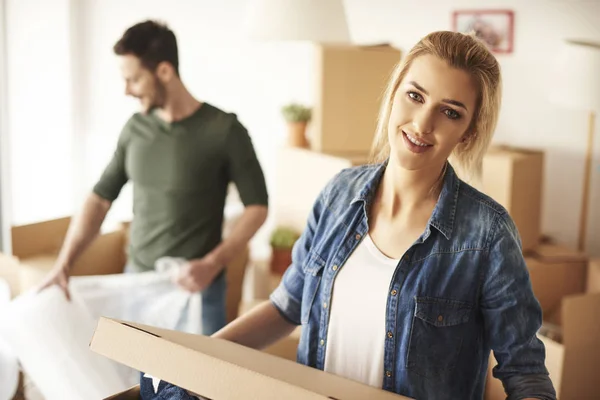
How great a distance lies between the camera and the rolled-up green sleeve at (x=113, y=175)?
205 cm

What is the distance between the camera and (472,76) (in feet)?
3.40

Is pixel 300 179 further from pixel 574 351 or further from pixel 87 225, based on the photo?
pixel 574 351

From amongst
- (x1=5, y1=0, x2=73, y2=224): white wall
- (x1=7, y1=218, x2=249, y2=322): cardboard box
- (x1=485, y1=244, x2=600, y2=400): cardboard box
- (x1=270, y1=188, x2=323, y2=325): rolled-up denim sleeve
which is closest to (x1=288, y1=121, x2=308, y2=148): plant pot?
(x1=7, y1=218, x2=249, y2=322): cardboard box

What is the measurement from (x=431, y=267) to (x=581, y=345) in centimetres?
153

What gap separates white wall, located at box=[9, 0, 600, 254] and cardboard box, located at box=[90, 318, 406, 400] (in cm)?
251

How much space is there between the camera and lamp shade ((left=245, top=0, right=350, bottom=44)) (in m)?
2.01

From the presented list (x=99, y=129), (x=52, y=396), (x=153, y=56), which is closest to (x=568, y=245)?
(x=153, y=56)

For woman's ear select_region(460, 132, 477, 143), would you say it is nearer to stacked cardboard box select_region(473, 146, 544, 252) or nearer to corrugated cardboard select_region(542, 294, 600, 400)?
corrugated cardboard select_region(542, 294, 600, 400)

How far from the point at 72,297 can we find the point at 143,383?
2.98ft

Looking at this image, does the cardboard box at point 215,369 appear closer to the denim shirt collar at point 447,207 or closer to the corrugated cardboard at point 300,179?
the denim shirt collar at point 447,207

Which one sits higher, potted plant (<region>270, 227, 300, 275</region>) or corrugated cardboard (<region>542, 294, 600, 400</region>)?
potted plant (<region>270, 227, 300, 275</region>)

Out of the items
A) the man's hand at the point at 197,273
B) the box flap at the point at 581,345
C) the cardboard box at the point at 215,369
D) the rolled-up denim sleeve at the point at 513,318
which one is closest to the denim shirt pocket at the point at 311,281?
the cardboard box at the point at 215,369

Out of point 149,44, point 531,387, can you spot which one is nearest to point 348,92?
point 149,44

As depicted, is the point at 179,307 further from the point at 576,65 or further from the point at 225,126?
the point at 576,65
